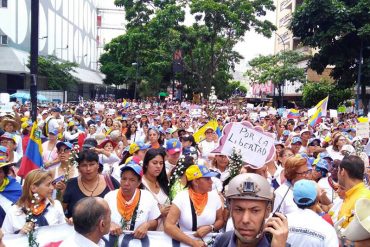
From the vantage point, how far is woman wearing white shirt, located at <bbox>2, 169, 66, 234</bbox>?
4.56 metres

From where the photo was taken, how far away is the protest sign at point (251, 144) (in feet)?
19.5

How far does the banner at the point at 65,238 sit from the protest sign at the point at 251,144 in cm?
131

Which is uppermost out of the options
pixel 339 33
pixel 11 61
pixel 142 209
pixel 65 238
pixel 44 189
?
pixel 339 33

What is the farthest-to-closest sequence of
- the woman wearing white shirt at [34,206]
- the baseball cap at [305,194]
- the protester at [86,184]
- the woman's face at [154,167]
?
1. the woman's face at [154,167]
2. the protester at [86,184]
3. the woman wearing white shirt at [34,206]
4. the baseball cap at [305,194]

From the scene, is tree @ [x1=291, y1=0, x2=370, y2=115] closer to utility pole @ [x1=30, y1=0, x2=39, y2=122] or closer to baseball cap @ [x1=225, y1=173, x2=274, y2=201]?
utility pole @ [x1=30, y1=0, x2=39, y2=122]

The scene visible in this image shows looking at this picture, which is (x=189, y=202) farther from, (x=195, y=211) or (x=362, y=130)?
(x=362, y=130)

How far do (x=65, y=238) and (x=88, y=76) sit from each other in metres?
63.1

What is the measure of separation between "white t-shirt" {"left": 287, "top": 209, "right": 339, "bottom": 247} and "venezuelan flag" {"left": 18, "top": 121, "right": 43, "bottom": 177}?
4.52 meters

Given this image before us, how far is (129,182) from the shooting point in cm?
496

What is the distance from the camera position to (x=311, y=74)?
51.8m

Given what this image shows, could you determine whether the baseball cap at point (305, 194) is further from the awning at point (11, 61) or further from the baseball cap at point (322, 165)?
the awning at point (11, 61)

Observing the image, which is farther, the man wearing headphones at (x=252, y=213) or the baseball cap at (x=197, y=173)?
the baseball cap at (x=197, y=173)

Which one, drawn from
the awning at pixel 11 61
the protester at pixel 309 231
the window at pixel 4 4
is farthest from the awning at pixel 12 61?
the protester at pixel 309 231

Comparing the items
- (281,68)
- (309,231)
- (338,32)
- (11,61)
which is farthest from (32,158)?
(11,61)
